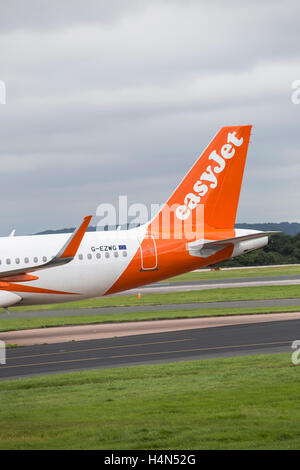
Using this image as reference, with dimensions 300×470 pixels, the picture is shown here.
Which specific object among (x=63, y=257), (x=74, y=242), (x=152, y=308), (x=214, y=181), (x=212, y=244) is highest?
(x=214, y=181)

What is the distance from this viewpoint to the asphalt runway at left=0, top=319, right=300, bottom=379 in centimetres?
2627

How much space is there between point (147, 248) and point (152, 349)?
30.8 ft

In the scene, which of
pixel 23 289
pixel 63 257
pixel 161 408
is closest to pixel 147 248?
pixel 63 257

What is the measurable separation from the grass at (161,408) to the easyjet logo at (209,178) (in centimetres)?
1575

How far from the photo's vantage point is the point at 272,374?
21344mm

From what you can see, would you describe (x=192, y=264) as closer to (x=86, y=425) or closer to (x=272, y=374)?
(x=272, y=374)

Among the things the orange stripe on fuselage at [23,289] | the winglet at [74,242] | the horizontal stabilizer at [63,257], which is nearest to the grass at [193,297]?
the orange stripe on fuselage at [23,289]

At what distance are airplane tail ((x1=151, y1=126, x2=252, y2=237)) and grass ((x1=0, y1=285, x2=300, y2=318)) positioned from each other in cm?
1395

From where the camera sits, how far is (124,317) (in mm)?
42656

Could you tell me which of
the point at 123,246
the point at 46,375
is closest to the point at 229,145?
the point at 123,246

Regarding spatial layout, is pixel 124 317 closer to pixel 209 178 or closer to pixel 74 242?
pixel 209 178

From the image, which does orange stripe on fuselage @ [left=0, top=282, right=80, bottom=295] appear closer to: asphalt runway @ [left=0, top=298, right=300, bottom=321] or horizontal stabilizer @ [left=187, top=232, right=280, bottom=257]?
horizontal stabilizer @ [left=187, top=232, right=280, bottom=257]

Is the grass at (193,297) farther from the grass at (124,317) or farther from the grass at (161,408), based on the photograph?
the grass at (161,408)

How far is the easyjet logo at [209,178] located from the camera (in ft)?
128
